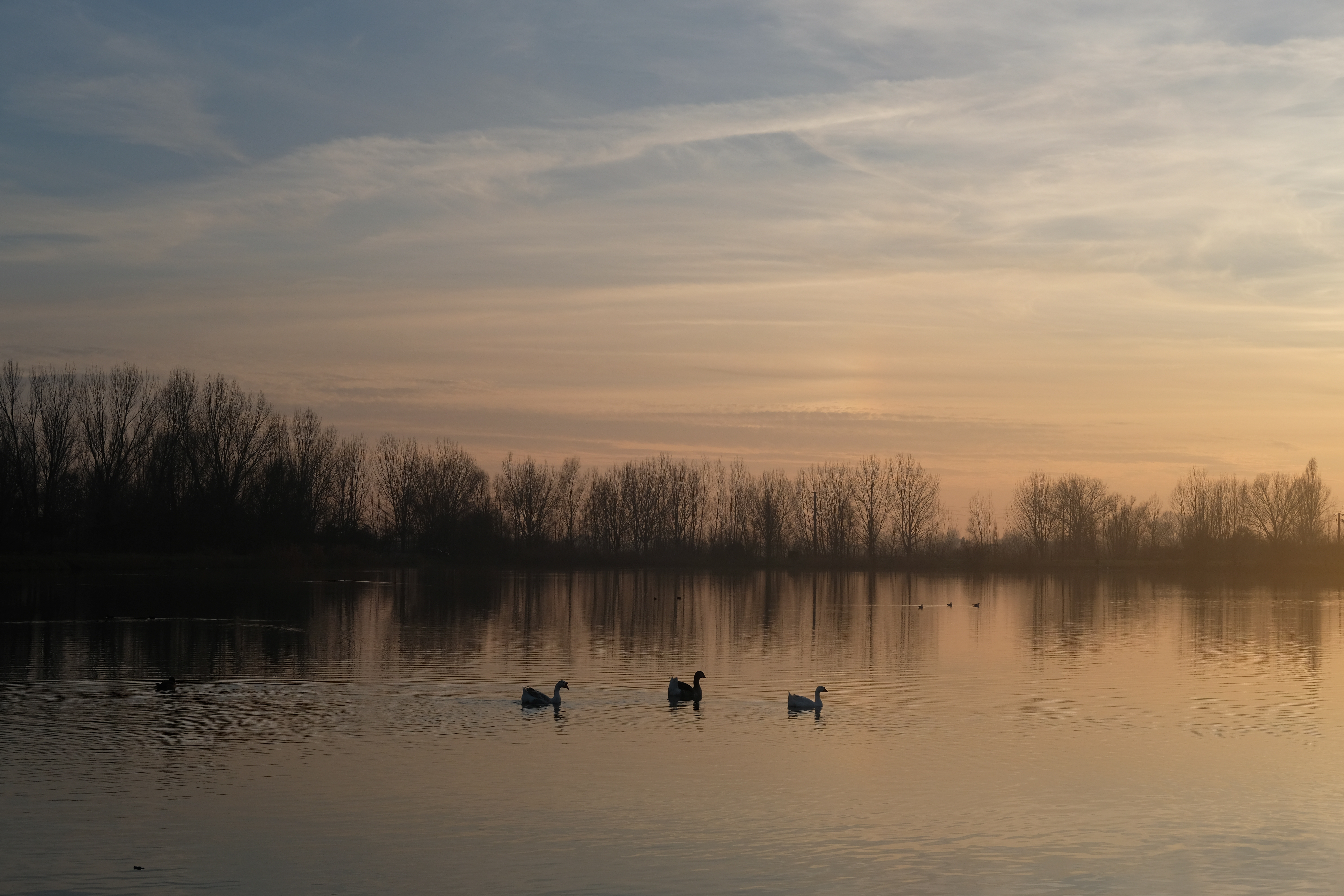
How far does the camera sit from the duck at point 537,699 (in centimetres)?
1847

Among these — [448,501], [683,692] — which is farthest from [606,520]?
[683,692]

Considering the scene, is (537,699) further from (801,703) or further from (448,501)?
(448,501)

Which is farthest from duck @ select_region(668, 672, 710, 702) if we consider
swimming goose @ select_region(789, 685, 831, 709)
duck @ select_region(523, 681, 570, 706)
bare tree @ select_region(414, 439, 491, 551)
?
bare tree @ select_region(414, 439, 491, 551)

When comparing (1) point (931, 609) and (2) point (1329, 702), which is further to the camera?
(1) point (931, 609)

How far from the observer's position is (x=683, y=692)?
19.7 metres

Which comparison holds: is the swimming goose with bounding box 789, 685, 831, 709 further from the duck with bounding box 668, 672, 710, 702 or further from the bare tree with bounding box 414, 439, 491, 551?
the bare tree with bounding box 414, 439, 491, 551

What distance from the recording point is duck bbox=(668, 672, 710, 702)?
19.6 m

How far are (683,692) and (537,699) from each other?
2467 mm

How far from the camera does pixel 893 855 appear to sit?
10.8 metres

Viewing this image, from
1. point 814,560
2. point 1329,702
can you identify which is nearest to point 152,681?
point 1329,702

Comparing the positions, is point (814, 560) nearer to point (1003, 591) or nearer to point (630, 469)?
point (630, 469)

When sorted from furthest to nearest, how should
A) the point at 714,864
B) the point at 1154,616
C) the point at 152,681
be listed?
1. the point at 1154,616
2. the point at 152,681
3. the point at 714,864

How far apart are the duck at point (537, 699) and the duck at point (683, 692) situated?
1892mm

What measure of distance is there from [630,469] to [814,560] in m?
24.1
